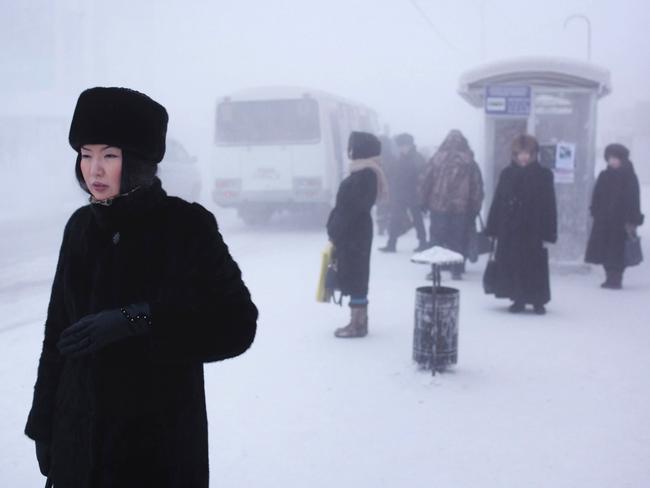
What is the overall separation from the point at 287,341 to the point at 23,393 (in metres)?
2.31

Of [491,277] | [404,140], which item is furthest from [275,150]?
[491,277]

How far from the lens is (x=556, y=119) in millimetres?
11125

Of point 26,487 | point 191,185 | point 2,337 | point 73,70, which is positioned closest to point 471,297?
point 2,337

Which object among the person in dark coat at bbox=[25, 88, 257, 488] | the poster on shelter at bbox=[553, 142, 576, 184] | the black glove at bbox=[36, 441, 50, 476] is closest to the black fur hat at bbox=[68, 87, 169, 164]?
the person in dark coat at bbox=[25, 88, 257, 488]

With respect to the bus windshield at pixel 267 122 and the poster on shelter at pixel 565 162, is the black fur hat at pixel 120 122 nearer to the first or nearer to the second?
the poster on shelter at pixel 565 162

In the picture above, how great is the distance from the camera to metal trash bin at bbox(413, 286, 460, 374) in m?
5.97

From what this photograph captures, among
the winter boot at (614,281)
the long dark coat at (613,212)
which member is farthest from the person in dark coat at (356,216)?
the winter boot at (614,281)

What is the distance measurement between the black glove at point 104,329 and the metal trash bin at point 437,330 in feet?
13.7

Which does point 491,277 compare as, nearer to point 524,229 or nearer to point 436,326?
point 524,229

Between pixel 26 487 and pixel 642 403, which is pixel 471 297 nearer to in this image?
pixel 642 403

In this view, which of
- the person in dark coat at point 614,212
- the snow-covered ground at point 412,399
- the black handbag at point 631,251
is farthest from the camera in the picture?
the black handbag at point 631,251

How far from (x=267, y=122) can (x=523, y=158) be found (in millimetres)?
8989

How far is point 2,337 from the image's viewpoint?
7.16 m

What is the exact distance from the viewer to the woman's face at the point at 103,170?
2047mm
